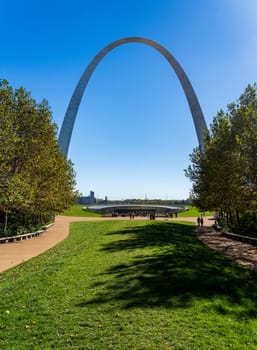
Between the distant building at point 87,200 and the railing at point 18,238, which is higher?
the distant building at point 87,200

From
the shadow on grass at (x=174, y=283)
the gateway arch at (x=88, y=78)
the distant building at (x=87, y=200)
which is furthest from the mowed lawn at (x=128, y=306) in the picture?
the distant building at (x=87, y=200)

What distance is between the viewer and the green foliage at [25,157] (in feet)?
58.9

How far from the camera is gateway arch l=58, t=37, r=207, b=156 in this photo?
165ft

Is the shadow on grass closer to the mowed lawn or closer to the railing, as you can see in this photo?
the mowed lawn

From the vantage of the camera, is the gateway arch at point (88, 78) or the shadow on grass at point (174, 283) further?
the gateway arch at point (88, 78)

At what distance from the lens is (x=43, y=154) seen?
77.7 feet

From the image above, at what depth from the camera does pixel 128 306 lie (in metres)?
6.91

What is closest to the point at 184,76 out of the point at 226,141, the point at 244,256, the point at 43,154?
the point at 226,141

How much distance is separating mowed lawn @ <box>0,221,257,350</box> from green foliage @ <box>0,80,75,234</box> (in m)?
7.51

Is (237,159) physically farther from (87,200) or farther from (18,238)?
(87,200)

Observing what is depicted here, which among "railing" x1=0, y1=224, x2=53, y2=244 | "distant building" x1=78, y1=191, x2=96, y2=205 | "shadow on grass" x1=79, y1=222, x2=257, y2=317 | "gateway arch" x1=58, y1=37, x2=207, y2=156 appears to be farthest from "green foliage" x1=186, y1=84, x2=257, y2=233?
"distant building" x1=78, y1=191, x2=96, y2=205

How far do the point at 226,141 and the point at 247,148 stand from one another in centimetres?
455

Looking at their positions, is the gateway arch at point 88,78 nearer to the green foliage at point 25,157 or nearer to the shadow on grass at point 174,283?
the green foliage at point 25,157

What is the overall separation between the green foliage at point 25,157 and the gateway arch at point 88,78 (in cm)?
2202
